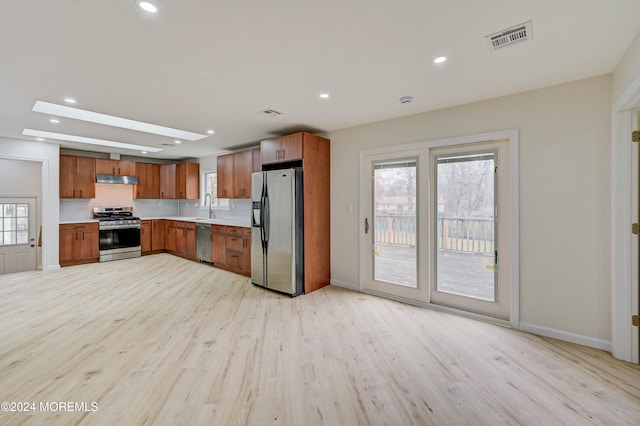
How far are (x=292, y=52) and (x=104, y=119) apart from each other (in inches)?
136

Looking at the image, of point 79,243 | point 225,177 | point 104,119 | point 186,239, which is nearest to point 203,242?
point 186,239

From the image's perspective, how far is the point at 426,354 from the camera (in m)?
2.41

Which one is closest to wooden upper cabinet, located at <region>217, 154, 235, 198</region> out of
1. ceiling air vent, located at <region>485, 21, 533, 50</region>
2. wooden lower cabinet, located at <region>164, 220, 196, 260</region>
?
wooden lower cabinet, located at <region>164, 220, 196, 260</region>

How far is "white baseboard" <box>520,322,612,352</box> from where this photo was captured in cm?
245

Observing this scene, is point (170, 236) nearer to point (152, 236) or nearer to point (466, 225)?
point (152, 236)

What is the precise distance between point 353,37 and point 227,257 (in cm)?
442

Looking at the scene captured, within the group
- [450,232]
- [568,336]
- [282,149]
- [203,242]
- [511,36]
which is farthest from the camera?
[203,242]

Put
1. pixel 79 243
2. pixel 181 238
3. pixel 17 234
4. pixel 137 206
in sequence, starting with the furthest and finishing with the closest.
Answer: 1. pixel 137 206
2. pixel 181 238
3. pixel 79 243
4. pixel 17 234

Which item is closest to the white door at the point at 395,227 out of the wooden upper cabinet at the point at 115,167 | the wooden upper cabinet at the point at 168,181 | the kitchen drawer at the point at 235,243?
the kitchen drawer at the point at 235,243

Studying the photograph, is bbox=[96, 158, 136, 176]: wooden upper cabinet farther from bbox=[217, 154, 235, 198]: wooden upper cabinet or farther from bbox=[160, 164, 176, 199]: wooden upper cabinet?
bbox=[217, 154, 235, 198]: wooden upper cabinet

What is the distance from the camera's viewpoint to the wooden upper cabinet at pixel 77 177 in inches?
220

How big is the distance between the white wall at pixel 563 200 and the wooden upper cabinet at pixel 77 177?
7.29m

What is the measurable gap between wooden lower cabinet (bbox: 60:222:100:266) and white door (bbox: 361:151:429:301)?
568 centimetres

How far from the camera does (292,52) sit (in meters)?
2.08
